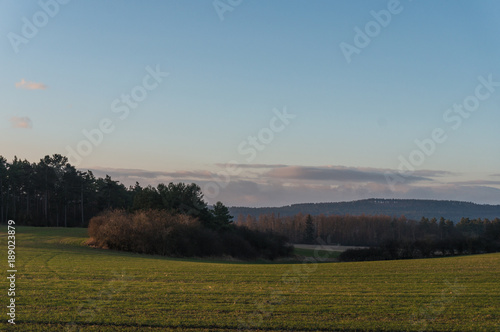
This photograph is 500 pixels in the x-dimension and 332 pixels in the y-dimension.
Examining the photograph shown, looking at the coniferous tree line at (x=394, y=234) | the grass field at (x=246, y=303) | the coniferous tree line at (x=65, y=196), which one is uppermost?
the coniferous tree line at (x=65, y=196)

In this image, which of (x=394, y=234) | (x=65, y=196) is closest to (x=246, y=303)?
(x=65, y=196)

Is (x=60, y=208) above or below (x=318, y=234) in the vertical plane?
above

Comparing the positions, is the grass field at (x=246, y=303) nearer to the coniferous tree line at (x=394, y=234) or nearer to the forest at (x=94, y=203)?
the forest at (x=94, y=203)

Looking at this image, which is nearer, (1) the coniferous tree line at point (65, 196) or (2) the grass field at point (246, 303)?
(2) the grass field at point (246, 303)

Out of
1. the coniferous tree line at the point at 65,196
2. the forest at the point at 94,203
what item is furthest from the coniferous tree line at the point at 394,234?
the coniferous tree line at the point at 65,196

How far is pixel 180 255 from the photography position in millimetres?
54188

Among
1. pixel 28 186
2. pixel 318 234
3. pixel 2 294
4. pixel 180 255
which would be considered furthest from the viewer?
pixel 318 234

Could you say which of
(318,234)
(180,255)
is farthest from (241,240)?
(318,234)

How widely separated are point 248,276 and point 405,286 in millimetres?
9015

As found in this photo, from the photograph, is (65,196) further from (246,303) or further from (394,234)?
(394,234)

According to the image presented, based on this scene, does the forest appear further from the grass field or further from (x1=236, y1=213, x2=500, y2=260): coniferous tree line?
the grass field

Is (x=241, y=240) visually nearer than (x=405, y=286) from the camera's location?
Answer: No

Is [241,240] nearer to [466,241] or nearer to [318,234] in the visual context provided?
[466,241]

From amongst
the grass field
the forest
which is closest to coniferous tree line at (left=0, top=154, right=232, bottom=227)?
the forest
